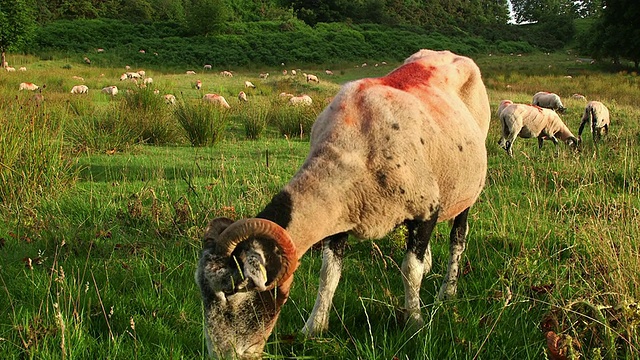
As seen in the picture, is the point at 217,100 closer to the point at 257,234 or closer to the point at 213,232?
the point at 213,232

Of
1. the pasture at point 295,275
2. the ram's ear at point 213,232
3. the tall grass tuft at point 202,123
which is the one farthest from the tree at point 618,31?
the ram's ear at point 213,232

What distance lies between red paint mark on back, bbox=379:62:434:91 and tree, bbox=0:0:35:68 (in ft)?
104

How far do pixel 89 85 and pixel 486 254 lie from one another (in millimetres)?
20281

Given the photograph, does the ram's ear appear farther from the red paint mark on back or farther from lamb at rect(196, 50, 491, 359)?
the red paint mark on back

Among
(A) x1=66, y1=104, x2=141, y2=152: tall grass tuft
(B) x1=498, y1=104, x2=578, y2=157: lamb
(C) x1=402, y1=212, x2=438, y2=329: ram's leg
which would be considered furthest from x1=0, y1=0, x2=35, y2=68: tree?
(C) x1=402, y1=212, x2=438, y2=329: ram's leg

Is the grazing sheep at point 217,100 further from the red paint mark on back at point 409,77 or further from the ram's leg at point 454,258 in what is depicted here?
the ram's leg at point 454,258

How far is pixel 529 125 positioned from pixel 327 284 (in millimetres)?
10757

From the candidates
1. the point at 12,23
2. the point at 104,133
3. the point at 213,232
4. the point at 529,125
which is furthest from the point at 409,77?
the point at 12,23

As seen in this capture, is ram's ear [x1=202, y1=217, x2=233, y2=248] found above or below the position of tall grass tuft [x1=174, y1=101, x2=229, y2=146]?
above

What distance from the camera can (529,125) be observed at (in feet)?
41.2

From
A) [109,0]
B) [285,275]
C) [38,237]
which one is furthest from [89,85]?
[109,0]

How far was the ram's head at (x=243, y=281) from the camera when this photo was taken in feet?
7.88

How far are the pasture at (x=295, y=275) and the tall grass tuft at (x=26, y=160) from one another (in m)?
0.02

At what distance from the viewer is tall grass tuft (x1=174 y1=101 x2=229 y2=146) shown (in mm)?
10352
